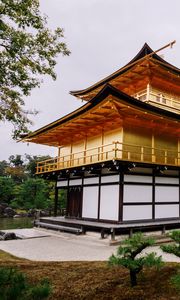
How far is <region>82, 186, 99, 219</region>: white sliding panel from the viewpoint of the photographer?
56.2 ft

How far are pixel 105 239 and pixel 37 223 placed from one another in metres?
7.80

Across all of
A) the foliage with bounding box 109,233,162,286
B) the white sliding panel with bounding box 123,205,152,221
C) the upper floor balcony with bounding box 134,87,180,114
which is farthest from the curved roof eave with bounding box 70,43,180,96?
the foliage with bounding box 109,233,162,286

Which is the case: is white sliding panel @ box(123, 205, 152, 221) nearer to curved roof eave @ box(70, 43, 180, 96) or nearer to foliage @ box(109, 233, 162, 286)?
foliage @ box(109, 233, 162, 286)

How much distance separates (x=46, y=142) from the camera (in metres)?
23.8

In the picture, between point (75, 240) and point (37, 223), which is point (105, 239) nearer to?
point (75, 240)

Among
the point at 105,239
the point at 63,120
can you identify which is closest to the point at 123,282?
the point at 105,239

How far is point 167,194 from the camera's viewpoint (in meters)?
17.3

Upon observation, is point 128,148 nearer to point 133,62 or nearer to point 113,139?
point 113,139

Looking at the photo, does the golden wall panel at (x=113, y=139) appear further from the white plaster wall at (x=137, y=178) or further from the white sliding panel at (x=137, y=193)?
the white sliding panel at (x=137, y=193)

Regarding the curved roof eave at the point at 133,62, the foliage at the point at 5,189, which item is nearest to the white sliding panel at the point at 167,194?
the curved roof eave at the point at 133,62

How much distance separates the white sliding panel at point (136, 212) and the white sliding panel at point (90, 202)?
2.46m

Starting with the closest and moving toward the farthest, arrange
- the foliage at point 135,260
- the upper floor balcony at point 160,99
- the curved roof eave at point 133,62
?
the foliage at point 135,260, the upper floor balcony at point 160,99, the curved roof eave at point 133,62

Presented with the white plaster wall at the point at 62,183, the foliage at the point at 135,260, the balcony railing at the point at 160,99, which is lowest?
the foliage at the point at 135,260

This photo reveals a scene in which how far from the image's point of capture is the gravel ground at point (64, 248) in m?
10.7
